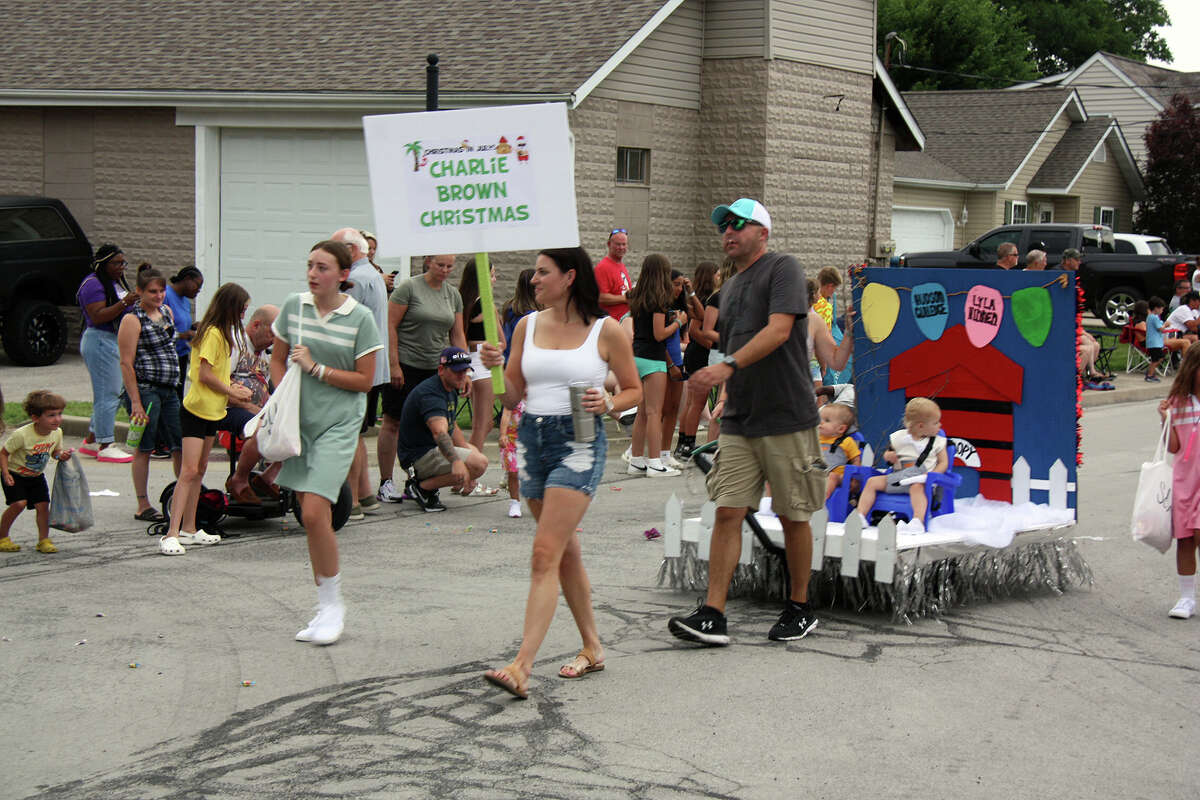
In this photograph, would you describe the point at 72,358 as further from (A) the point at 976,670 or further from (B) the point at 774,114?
(A) the point at 976,670

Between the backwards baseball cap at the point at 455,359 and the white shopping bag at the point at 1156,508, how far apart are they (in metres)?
4.37

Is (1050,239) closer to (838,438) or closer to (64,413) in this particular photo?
(64,413)

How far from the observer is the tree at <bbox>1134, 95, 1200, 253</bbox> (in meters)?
40.7

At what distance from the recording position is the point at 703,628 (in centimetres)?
612

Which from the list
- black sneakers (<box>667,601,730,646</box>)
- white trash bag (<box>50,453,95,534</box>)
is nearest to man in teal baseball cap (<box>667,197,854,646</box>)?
black sneakers (<box>667,601,730,646</box>)

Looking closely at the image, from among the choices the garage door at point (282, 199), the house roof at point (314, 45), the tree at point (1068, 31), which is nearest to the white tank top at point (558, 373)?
the house roof at point (314, 45)

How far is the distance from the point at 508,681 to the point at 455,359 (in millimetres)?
4219

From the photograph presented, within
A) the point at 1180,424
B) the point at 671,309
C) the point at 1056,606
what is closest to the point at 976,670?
the point at 1056,606

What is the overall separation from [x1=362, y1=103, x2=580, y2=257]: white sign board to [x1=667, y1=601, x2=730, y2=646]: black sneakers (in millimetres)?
1816

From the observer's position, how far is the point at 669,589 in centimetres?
734

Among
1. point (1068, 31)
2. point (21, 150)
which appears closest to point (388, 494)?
point (21, 150)

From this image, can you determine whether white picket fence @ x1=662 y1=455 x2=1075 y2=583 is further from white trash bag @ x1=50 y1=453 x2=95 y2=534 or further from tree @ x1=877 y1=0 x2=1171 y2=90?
tree @ x1=877 y1=0 x2=1171 y2=90

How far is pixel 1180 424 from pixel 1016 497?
3.45 feet

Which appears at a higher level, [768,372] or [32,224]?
[32,224]
